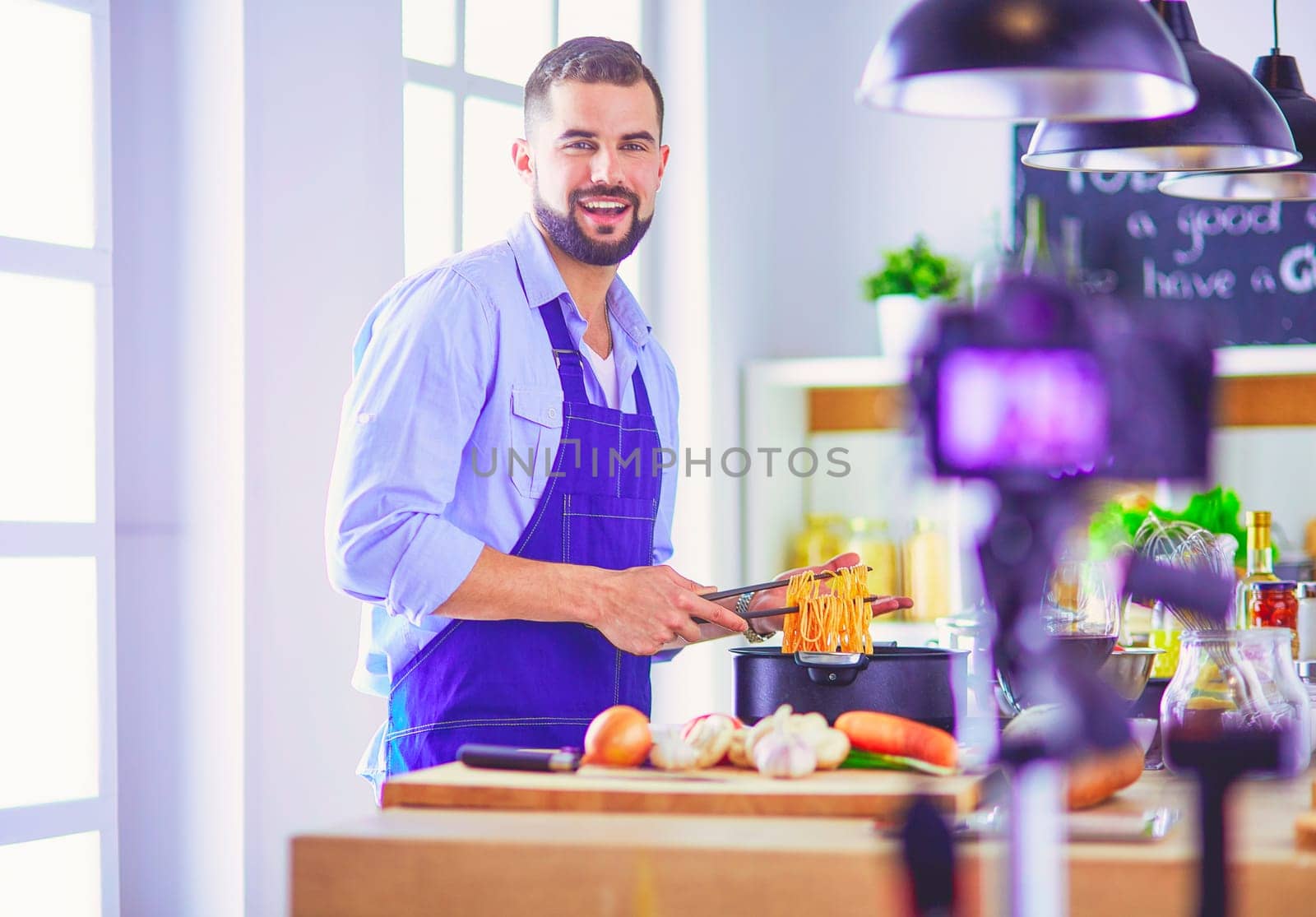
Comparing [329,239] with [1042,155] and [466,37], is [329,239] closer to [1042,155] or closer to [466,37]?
[466,37]

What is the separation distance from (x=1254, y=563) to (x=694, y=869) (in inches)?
61.3

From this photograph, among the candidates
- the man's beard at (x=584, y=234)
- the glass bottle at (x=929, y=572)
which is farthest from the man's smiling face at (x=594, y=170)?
the glass bottle at (x=929, y=572)

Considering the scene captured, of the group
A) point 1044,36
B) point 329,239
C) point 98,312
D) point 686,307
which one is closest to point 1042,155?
point 1044,36

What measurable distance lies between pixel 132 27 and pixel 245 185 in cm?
35

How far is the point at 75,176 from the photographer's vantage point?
2.43m

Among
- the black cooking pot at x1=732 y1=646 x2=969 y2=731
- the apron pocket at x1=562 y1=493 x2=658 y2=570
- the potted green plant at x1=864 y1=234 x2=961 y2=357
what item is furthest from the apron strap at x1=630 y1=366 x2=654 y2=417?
the potted green plant at x1=864 y1=234 x2=961 y2=357

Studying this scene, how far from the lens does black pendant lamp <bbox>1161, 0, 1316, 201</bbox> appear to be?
8.16ft

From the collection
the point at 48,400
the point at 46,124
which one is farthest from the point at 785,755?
the point at 46,124

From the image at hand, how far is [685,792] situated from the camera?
1258 mm

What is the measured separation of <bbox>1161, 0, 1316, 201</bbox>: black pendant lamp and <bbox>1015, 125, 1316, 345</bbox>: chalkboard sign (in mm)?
1152

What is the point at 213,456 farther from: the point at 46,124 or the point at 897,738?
the point at 897,738

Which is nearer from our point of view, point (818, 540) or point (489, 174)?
point (489, 174)

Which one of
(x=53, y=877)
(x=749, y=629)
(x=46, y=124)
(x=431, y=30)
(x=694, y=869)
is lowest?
(x=53, y=877)

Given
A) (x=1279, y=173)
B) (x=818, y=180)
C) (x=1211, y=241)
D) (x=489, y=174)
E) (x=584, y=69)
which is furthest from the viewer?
(x=818, y=180)
